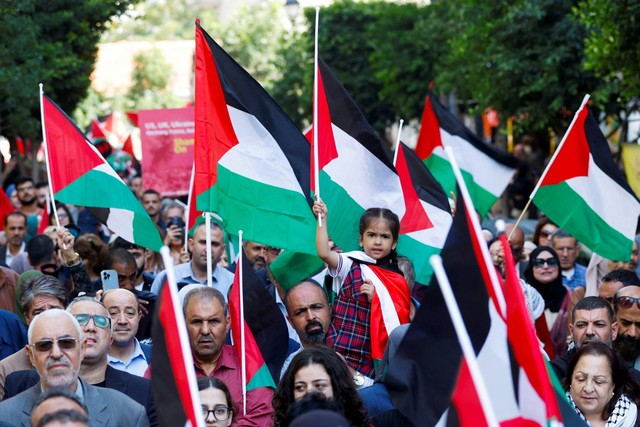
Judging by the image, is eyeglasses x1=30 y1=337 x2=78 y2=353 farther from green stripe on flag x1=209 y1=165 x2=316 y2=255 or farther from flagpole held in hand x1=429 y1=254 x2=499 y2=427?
green stripe on flag x1=209 y1=165 x2=316 y2=255

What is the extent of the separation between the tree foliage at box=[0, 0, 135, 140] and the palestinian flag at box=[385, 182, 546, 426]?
8.36m

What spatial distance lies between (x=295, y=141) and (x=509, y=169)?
4.50m

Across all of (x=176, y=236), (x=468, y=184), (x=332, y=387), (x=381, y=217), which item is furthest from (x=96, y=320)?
(x=468, y=184)

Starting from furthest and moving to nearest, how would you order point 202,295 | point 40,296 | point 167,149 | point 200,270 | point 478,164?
point 167,149, point 478,164, point 200,270, point 40,296, point 202,295

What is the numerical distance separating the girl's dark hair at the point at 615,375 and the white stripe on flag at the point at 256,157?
2197 mm

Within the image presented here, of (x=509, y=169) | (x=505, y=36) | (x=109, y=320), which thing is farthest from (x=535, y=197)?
(x=505, y=36)

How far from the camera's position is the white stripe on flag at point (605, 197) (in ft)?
33.7

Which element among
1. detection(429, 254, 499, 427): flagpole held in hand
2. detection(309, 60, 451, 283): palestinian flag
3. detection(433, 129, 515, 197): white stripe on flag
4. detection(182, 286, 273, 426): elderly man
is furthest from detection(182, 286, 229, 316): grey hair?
detection(433, 129, 515, 197): white stripe on flag

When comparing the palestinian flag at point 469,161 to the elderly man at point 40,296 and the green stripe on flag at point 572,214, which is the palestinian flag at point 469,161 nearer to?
the green stripe on flag at point 572,214

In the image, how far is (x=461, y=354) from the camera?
5027 millimetres

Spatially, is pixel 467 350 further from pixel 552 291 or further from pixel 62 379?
pixel 552 291

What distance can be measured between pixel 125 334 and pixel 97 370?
82 cm

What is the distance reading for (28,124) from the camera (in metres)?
17.8

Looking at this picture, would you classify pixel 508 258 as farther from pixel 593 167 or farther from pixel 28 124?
pixel 28 124
